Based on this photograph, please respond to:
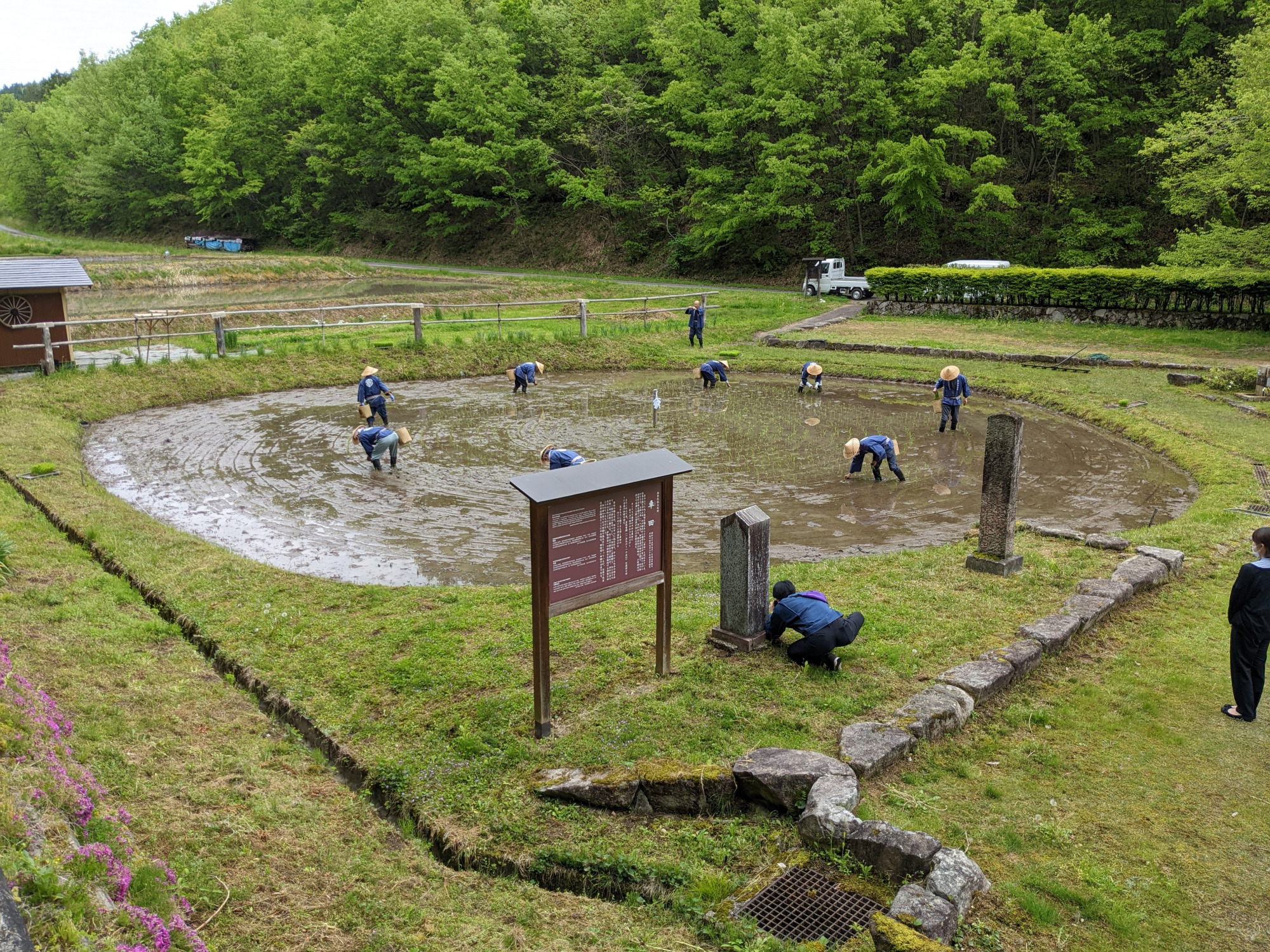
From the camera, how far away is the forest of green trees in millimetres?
35625

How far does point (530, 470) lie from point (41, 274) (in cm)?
1322

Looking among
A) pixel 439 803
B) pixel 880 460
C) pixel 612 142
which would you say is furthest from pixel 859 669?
pixel 612 142

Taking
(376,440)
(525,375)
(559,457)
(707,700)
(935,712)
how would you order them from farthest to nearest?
(525,375) → (376,440) → (559,457) → (707,700) → (935,712)

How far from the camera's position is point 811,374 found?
19.9m

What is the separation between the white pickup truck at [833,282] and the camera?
3603 centimetres

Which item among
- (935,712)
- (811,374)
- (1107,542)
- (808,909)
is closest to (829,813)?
(808,909)

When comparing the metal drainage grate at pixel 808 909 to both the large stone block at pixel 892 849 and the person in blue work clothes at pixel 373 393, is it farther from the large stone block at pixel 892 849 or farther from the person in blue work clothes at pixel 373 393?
the person in blue work clothes at pixel 373 393

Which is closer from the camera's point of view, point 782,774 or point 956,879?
point 956,879

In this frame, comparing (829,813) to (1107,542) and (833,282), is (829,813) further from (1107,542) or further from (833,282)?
(833,282)

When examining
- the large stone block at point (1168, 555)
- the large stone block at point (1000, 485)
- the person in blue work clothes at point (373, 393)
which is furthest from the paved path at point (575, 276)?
the large stone block at point (1000, 485)

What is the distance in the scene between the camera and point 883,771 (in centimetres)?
575

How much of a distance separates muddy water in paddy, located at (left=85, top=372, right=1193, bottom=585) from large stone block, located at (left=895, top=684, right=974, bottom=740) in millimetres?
3896

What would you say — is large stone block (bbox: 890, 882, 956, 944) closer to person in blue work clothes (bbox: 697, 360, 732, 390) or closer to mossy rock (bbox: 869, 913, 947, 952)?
mossy rock (bbox: 869, 913, 947, 952)

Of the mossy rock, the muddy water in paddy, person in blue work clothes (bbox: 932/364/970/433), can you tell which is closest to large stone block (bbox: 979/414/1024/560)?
the muddy water in paddy
